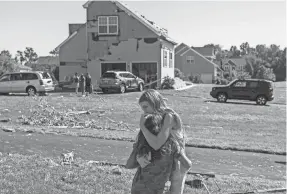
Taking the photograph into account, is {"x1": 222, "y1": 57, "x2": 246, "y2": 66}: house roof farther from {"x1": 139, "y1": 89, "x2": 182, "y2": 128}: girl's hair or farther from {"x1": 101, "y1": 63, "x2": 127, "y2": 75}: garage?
{"x1": 139, "y1": 89, "x2": 182, "y2": 128}: girl's hair

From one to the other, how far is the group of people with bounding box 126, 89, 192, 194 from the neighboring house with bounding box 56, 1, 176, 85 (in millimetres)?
31244

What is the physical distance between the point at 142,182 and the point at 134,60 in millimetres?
31730

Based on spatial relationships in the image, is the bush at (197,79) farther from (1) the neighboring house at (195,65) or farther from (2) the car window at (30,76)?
(2) the car window at (30,76)

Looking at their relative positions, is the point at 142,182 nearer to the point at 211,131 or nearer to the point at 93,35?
the point at 211,131

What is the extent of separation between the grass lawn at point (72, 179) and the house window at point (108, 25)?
28.4 m

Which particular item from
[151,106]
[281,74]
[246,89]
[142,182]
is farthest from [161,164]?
[281,74]

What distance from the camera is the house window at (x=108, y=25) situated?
118 ft

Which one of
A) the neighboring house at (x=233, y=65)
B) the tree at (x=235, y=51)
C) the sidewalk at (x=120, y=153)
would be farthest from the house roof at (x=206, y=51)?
the sidewalk at (x=120, y=153)

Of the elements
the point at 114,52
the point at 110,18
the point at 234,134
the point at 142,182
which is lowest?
the point at 234,134

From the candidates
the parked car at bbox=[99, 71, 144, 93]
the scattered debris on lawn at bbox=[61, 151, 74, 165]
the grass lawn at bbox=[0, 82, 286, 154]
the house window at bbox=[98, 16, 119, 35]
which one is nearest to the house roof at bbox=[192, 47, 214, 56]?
the house window at bbox=[98, 16, 119, 35]

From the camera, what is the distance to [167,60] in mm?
38938

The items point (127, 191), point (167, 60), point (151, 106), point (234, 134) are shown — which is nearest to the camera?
point (151, 106)

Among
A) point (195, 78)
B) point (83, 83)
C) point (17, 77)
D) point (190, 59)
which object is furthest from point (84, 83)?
point (190, 59)

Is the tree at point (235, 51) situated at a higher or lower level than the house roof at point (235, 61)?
higher
